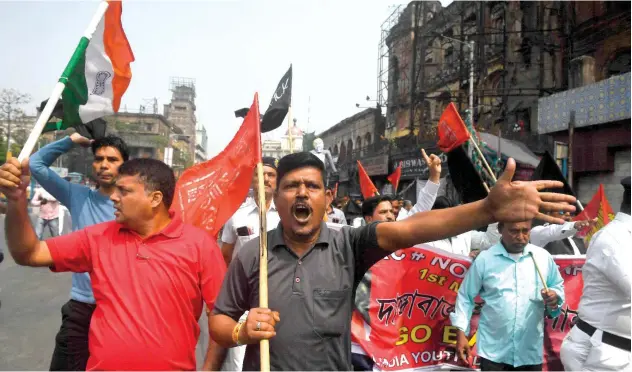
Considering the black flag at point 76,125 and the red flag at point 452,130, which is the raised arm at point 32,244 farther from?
the red flag at point 452,130

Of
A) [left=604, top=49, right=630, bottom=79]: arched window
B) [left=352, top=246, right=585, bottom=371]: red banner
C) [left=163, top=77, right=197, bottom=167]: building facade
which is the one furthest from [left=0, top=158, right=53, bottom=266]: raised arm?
[left=163, top=77, right=197, bottom=167]: building facade

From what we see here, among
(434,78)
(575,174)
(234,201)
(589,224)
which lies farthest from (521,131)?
(234,201)

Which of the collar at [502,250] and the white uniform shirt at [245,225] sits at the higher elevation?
the white uniform shirt at [245,225]

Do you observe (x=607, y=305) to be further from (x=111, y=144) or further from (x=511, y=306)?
(x=111, y=144)

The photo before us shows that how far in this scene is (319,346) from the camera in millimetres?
2059

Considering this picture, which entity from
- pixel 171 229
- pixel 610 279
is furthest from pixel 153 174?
pixel 610 279

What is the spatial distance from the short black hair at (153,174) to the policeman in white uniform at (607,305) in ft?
8.41

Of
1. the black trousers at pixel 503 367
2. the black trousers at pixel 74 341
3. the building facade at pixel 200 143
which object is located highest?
the building facade at pixel 200 143

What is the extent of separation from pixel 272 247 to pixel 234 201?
4.15 feet

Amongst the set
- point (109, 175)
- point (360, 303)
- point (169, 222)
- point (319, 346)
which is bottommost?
point (360, 303)

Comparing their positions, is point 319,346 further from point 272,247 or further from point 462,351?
point 462,351

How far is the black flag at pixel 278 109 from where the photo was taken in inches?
152

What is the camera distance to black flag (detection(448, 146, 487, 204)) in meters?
3.69

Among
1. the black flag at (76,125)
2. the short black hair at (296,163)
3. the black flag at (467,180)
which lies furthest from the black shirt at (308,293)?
the black flag at (467,180)
